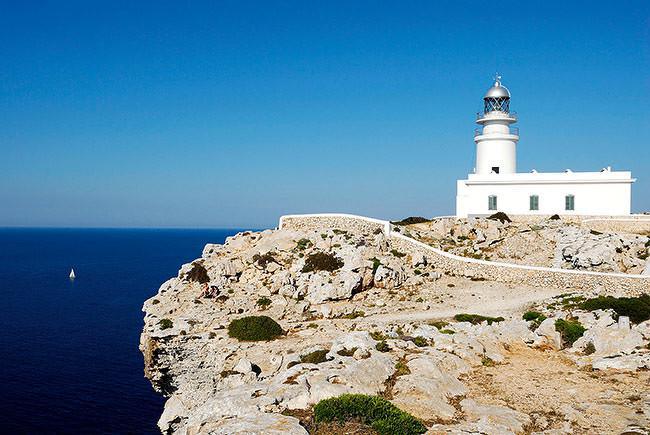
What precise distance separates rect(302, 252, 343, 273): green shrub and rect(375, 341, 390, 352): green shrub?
61.4 feet

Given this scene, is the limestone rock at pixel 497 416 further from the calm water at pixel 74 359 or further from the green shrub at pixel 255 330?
the calm water at pixel 74 359

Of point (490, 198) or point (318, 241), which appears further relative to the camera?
point (490, 198)

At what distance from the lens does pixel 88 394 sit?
134ft

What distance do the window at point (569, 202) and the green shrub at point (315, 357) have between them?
38.4 m

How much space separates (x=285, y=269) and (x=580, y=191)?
3089 centimetres

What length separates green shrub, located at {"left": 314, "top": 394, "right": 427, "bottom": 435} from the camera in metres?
12.9

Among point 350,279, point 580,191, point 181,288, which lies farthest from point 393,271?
point 580,191

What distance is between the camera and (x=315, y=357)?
2005 cm

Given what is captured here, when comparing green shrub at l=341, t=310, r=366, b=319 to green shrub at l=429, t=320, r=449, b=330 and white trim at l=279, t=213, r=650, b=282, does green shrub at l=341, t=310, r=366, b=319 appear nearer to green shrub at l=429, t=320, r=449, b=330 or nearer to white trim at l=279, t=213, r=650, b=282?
green shrub at l=429, t=320, r=449, b=330

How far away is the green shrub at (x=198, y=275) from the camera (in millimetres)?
41625

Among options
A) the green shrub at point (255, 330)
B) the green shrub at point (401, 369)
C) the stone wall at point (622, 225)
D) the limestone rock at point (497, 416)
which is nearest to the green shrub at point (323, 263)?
the green shrub at point (255, 330)

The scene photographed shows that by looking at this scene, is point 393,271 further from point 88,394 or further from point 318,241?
point 88,394

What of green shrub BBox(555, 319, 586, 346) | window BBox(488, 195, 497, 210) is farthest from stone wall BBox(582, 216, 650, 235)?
green shrub BBox(555, 319, 586, 346)

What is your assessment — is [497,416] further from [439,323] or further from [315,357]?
[439,323]
